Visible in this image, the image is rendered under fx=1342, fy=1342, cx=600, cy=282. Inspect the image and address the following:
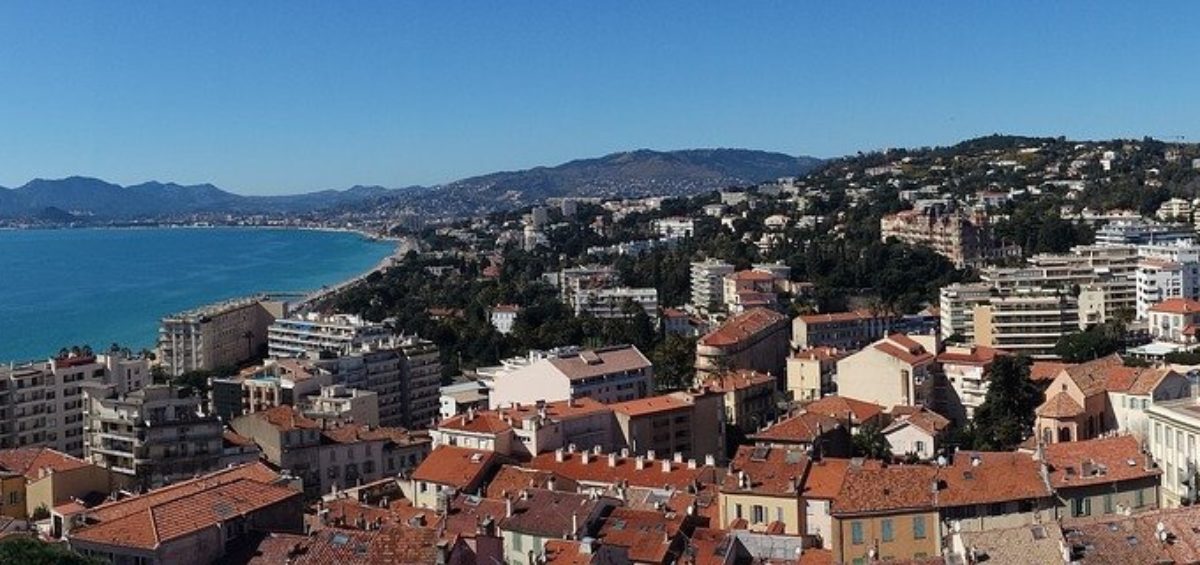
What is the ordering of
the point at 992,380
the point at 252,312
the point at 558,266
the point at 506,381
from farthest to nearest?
1. the point at 558,266
2. the point at 252,312
3. the point at 506,381
4. the point at 992,380

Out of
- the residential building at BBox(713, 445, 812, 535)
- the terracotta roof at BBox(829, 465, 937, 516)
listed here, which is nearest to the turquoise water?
the residential building at BBox(713, 445, 812, 535)

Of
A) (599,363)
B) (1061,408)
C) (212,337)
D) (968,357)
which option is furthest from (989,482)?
(212,337)

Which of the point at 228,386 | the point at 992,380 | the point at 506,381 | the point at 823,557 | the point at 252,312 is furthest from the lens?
the point at 252,312

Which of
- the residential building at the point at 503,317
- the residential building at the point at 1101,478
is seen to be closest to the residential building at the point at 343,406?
the residential building at the point at 1101,478

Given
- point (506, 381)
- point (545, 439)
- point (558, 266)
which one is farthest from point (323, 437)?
point (558, 266)

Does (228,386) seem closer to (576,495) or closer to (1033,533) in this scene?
(576,495)

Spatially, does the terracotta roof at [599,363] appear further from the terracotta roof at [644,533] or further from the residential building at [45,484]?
the terracotta roof at [644,533]

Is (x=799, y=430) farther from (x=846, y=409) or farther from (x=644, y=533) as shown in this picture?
A: (x=644, y=533)
